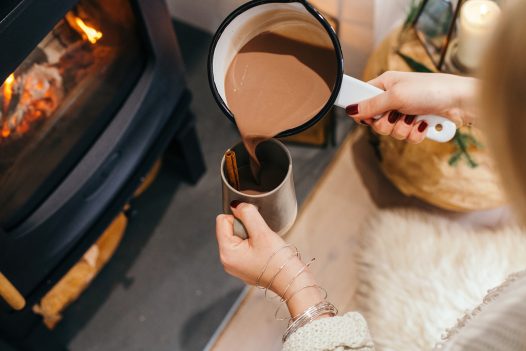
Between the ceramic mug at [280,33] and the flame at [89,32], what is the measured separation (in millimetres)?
373

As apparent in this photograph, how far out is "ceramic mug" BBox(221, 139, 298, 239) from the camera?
0.80 m

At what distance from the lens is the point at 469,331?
811mm

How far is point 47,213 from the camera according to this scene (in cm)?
114

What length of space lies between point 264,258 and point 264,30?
0.31m

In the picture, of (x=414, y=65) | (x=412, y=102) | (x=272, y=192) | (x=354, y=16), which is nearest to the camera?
(x=272, y=192)

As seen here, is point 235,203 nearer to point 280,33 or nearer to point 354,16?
point 280,33

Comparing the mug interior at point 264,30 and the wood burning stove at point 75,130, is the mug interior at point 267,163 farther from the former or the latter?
the wood burning stove at point 75,130

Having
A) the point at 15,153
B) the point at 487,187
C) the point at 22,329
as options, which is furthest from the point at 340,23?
the point at 22,329

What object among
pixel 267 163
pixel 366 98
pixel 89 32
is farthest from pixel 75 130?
pixel 366 98

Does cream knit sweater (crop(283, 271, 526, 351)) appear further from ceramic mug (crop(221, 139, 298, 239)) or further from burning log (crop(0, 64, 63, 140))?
burning log (crop(0, 64, 63, 140))

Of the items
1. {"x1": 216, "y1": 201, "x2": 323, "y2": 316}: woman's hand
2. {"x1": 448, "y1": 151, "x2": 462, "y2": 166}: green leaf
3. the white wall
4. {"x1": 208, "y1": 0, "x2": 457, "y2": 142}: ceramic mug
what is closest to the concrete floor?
the white wall

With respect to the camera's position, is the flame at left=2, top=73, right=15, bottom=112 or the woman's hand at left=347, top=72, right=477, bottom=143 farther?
the flame at left=2, top=73, right=15, bottom=112

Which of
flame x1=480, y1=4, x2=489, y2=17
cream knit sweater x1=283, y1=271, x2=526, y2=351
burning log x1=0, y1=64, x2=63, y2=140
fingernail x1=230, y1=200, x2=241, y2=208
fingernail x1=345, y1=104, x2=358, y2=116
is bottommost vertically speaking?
flame x1=480, y1=4, x2=489, y2=17

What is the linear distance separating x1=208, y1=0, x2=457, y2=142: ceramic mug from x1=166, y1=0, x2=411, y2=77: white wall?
534 mm
